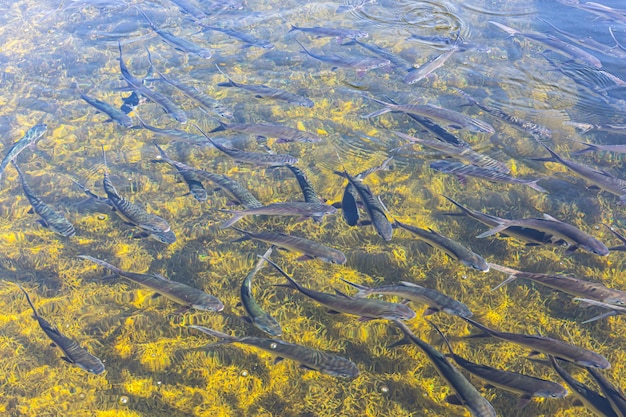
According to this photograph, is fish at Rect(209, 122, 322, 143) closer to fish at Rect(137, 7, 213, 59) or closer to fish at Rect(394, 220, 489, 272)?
fish at Rect(394, 220, 489, 272)

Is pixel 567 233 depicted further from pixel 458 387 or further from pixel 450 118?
pixel 450 118

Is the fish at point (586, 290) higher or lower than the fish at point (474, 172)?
lower

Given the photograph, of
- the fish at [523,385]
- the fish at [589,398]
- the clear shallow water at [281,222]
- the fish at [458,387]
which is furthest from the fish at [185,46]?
the fish at [589,398]

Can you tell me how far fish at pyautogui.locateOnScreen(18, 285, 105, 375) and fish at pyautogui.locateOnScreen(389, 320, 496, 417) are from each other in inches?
112

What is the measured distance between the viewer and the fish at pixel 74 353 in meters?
3.96

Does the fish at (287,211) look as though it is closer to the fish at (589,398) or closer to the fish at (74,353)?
the fish at (74,353)

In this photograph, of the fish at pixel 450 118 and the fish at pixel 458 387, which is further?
the fish at pixel 450 118

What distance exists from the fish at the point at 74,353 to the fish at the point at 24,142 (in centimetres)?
345

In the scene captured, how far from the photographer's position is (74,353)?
4.05m

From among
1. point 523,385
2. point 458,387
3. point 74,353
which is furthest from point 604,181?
point 74,353

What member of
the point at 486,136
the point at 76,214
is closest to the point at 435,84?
the point at 486,136

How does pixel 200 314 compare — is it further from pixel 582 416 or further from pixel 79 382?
pixel 582 416

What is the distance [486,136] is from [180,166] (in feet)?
16.1

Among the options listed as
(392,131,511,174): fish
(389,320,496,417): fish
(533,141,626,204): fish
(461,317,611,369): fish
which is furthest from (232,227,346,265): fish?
(533,141,626,204): fish
